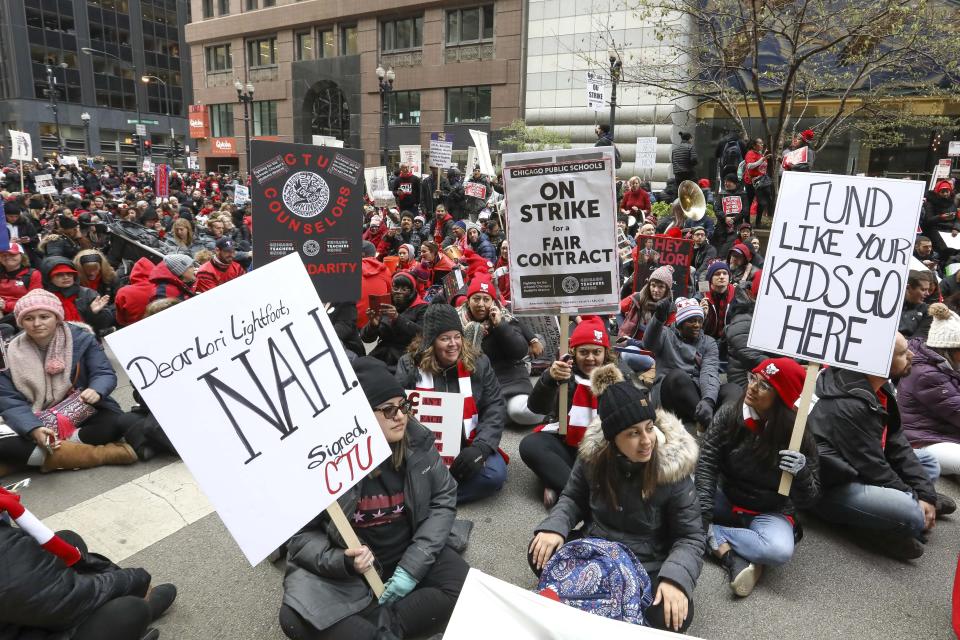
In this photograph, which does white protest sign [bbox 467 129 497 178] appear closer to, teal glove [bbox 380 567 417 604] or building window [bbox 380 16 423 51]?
teal glove [bbox 380 567 417 604]

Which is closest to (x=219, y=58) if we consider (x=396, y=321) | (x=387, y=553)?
(x=396, y=321)

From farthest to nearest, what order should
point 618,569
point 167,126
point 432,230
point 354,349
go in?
point 167,126
point 432,230
point 354,349
point 618,569

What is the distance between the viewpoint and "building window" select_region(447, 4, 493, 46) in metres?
29.2

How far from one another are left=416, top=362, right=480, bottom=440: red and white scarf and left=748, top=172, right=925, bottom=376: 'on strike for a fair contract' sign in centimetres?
185

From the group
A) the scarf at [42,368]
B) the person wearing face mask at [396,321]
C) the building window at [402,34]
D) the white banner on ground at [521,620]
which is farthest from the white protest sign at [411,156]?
the building window at [402,34]

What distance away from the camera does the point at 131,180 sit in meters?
28.4

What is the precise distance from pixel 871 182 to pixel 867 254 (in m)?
0.39

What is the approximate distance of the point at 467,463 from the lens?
151 inches

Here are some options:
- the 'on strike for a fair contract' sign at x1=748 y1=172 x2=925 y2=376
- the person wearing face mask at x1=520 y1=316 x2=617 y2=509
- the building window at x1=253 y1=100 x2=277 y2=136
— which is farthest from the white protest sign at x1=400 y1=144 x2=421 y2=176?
the building window at x1=253 y1=100 x2=277 y2=136

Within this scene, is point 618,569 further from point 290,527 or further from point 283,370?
point 283,370

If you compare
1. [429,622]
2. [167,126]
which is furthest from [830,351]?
[167,126]

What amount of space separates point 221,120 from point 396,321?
4572 cm

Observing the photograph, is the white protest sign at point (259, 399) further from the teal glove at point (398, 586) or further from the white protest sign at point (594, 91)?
the white protest sign at point (594, 91)

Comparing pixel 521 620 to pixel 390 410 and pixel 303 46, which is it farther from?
pixel 303 46
